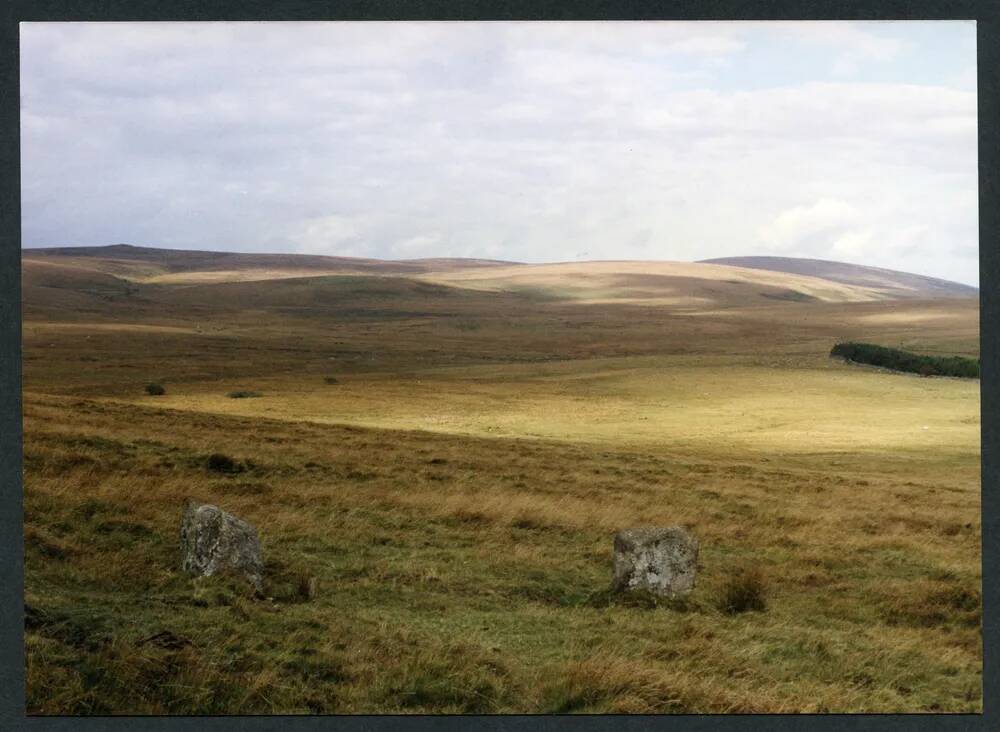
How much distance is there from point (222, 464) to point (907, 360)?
135 feet

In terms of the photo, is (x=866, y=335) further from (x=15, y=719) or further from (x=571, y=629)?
(x=15, y=719)

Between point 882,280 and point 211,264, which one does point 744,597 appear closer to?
point 882,280

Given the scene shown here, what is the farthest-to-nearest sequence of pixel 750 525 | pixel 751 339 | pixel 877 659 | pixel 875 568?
pixel 751 339
pixel 750 525
pixel 875 568
pixel 877 659

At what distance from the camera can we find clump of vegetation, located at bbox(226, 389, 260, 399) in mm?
38250

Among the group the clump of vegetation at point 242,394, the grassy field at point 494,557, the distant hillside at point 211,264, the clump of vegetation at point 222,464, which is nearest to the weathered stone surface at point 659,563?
the grassy field at point 494,557

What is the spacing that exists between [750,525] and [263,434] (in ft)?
37.0

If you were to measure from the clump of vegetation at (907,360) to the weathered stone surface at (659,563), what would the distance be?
3696cm

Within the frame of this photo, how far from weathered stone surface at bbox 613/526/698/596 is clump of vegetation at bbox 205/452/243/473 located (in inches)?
311

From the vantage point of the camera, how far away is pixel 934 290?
59.5m

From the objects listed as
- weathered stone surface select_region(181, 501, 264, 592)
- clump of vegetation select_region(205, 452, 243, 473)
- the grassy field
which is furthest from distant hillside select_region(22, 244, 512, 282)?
weathered stone surface select_region(181, 501, 264, 592)

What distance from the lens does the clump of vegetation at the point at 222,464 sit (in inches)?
613

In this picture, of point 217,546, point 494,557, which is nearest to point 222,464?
point 494,557

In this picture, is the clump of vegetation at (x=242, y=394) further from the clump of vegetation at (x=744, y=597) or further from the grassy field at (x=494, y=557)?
the clump of vegetation at (x=744, y=597)

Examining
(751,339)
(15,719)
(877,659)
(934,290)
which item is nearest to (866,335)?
(934,290)
